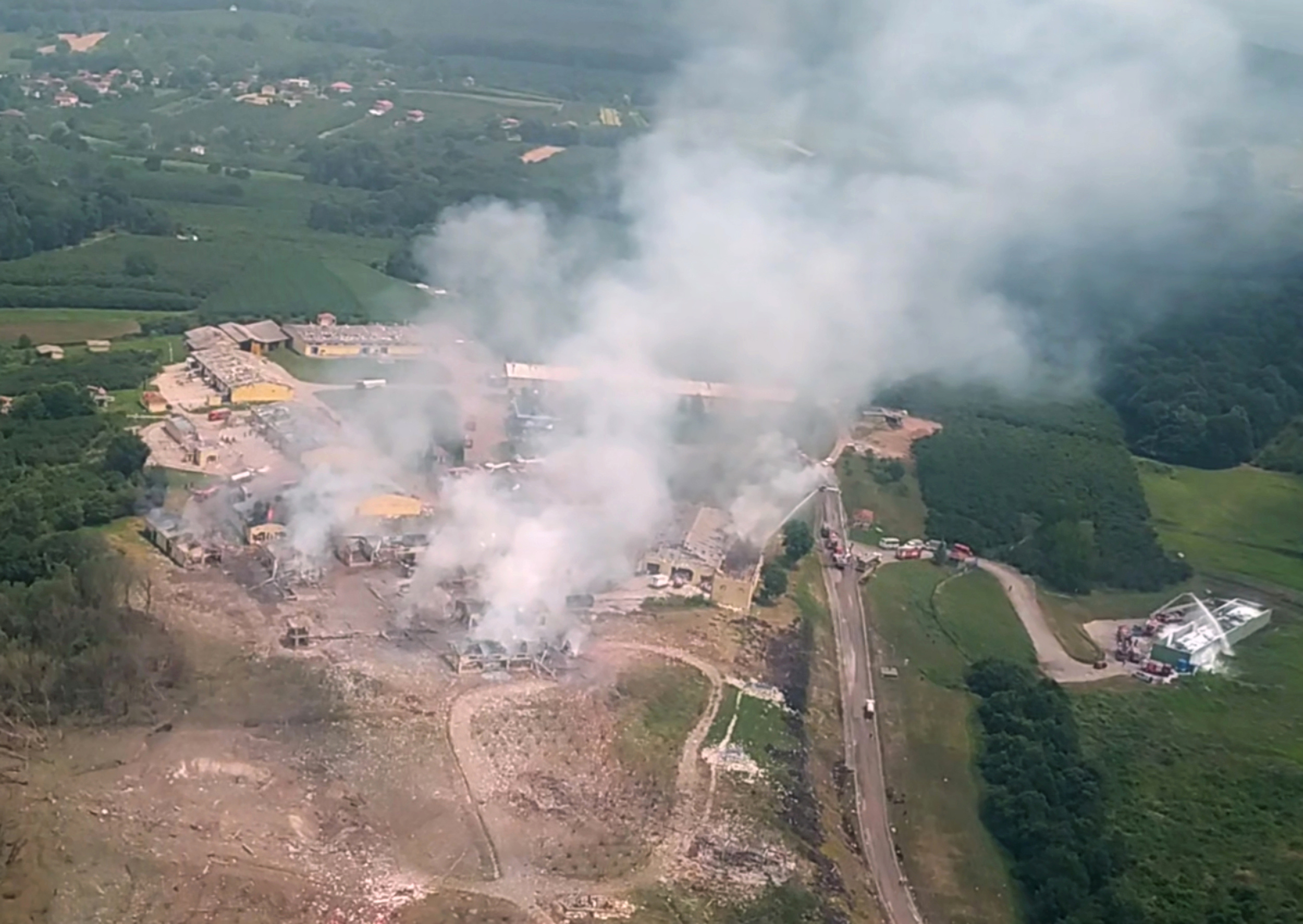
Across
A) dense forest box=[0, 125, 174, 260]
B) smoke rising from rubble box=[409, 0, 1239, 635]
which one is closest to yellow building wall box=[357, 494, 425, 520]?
smoke rising from rubble box=[409, 0, 1239, 635]

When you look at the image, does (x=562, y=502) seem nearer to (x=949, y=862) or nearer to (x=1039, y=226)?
(x=949, y=862)

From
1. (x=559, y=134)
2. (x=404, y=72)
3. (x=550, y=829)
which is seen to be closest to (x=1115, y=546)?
(x=550, y=829)

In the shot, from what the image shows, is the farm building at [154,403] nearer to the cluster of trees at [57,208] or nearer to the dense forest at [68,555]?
the dense forest at [68,555]

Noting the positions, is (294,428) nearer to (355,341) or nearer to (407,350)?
(407,350)

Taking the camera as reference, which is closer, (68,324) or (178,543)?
(178,543)

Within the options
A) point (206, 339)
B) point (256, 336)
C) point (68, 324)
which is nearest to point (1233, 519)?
point (256, 336)

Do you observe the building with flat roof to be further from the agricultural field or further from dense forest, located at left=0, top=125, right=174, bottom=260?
dense forest, located at left=0, top=125, right=174, bottom=260

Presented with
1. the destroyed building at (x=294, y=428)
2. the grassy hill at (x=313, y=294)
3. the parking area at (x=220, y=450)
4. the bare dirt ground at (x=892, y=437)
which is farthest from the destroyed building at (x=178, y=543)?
the bare dirt ground at (x=892, y=437)
